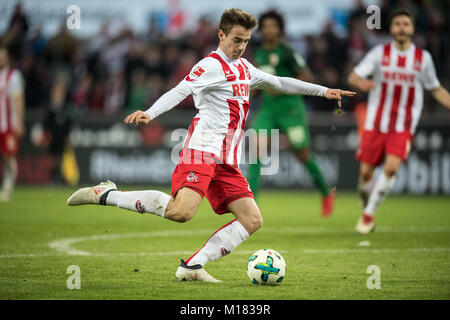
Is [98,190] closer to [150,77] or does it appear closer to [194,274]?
[194,274]

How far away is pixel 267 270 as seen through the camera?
5.55 m

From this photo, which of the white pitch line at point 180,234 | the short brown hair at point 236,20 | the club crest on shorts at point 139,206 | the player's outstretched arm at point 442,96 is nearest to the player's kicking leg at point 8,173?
the white pitch line at point 180,234

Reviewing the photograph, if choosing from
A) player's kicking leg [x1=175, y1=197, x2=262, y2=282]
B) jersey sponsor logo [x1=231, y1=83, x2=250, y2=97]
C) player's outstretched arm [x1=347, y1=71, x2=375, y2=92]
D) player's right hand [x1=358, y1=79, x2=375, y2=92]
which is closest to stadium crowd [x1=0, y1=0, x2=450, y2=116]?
player's outstretched arm [x1=347, y1=71, x2=375, y2=92]

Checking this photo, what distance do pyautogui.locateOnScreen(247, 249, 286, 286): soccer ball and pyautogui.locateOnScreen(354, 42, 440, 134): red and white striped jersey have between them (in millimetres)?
4176

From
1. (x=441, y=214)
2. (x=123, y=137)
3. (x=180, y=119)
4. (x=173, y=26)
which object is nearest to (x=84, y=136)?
(x=123, y=137)

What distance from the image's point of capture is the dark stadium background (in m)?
15.9

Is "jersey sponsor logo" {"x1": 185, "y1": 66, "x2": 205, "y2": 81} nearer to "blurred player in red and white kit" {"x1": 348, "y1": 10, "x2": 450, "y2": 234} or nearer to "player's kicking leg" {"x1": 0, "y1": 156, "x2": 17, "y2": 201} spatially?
"blurred player in red and white kit" {"x1": 348, "y1": 10, "x2": 450, "y2": 234}

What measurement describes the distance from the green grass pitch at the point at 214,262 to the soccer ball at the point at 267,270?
92 mm

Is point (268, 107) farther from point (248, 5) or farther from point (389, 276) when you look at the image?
point (248, 5)

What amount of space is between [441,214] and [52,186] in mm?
9015

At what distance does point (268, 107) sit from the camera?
10.7m

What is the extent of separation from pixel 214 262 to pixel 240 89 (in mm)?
1820

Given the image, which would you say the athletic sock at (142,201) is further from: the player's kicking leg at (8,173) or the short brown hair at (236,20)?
the player's kicking leg at (8,173)

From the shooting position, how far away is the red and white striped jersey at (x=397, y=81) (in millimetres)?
9180
